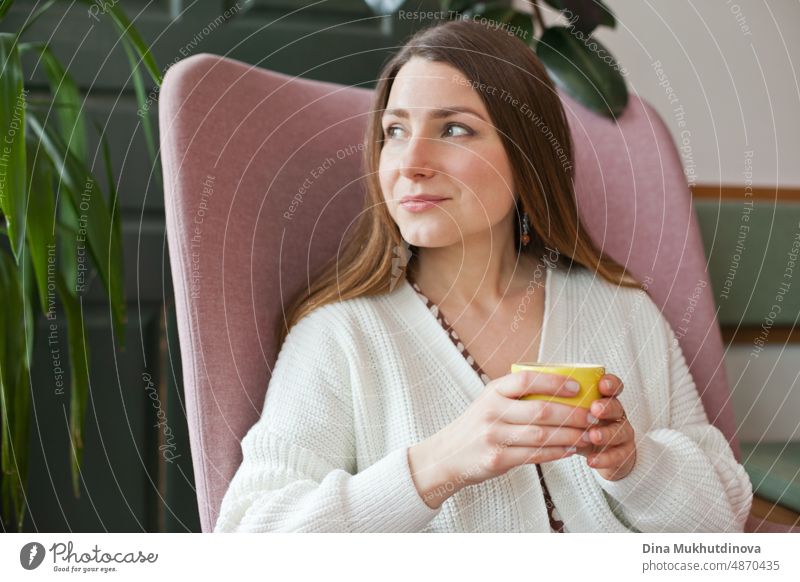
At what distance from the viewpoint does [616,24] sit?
71 centimetres

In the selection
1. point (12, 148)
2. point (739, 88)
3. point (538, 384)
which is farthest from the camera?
point (739, 88)

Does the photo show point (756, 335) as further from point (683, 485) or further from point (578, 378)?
point (578, 378)

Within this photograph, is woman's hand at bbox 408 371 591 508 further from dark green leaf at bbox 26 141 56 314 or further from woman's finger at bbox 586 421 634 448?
dark green leaf at bbox 26 141 56 314

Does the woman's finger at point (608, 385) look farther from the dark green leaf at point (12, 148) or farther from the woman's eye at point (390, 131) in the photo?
the dark green leaf at point (12, 148)

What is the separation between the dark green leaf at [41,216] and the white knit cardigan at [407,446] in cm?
18

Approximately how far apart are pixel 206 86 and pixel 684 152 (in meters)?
0.45

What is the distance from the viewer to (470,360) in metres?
0.59

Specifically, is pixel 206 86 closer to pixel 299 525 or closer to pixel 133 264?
pixel 133 264

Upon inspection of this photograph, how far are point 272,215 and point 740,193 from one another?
0.45 m

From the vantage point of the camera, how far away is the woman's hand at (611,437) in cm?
48

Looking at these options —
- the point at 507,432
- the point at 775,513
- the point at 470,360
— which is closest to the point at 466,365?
the point at 470,360

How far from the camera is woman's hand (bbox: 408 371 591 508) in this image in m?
0.47

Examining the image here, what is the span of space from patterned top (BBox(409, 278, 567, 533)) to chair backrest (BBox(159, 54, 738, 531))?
0.10 meters

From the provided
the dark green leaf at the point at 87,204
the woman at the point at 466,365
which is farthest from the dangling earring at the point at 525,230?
the dark green leaf at the point at 87,204
